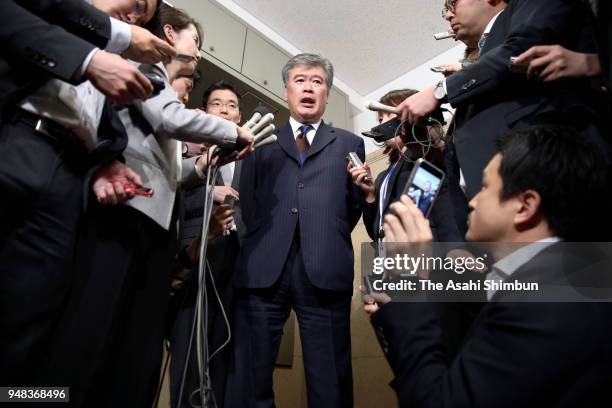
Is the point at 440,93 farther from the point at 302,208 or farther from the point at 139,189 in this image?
the point at 139,189

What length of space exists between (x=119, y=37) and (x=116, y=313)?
57cm

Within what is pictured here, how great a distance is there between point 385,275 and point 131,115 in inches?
28.6

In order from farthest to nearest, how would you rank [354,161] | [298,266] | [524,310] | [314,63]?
[314,63], [354,161], [298,266], [524,310]

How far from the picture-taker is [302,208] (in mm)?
1502

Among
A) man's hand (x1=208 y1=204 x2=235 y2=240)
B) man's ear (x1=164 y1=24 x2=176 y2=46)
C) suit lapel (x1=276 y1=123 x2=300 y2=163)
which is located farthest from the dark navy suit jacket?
man's ear (x1=164 y1=24 x2=176 y2=46)

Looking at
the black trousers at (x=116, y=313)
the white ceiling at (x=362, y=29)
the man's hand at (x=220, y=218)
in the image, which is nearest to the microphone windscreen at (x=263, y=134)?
the man's hand at (x=220, y=218)

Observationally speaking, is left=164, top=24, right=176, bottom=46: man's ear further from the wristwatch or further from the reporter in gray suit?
the wristwatch

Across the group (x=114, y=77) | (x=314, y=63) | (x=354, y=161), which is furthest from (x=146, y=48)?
(x=314, y=63)

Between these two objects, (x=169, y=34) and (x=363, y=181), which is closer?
(x=169, y=34)

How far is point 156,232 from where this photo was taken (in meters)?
1.05

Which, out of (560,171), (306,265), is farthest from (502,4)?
(306,265)

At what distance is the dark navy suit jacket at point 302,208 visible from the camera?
1.42 m

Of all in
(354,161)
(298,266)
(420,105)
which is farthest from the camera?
(354,161)

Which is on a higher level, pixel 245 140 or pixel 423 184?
pixel 245 140
